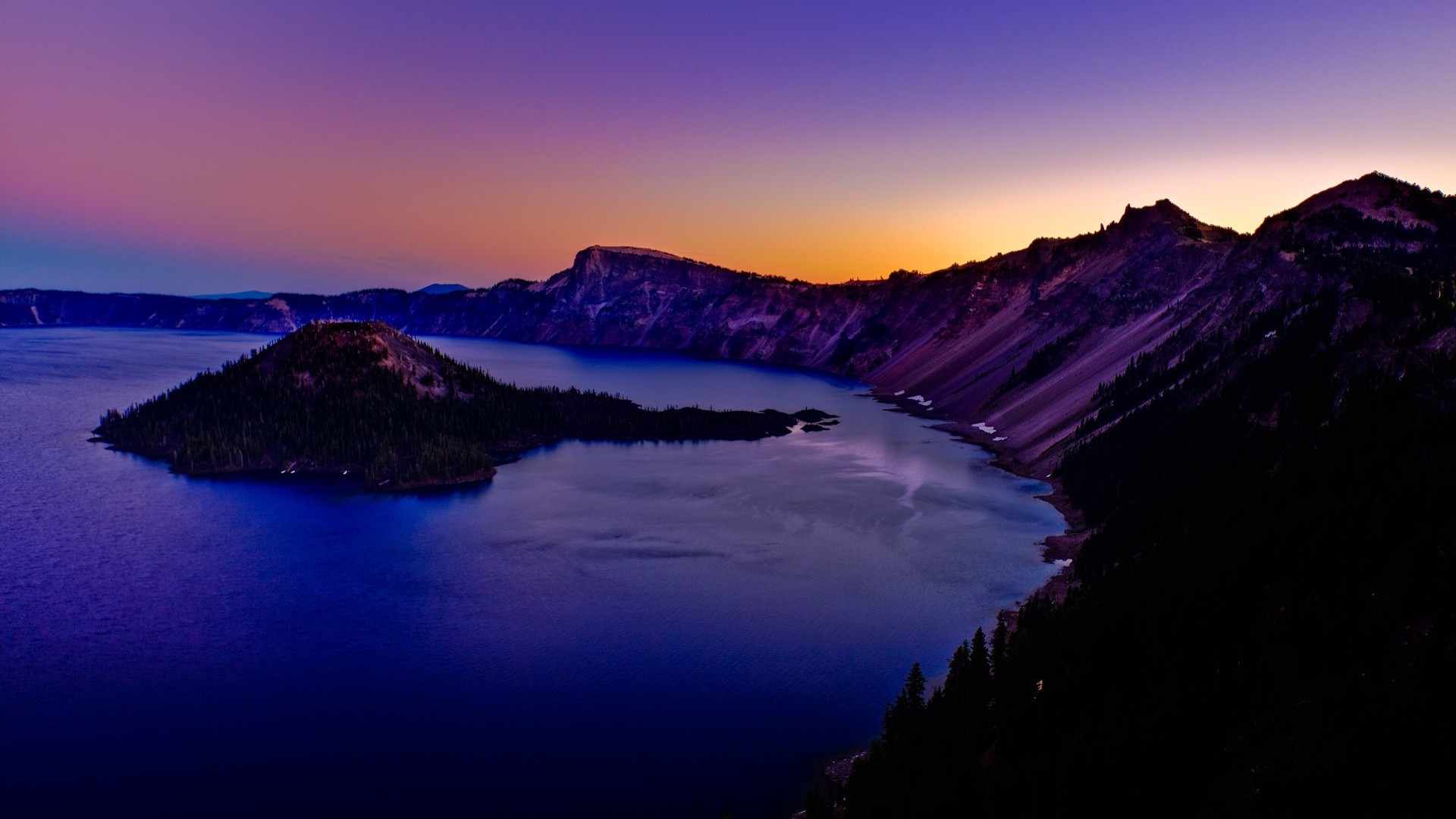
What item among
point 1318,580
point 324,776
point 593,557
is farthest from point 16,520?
point 1318,580

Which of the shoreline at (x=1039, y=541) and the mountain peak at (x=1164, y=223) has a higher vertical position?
the mountain peak at (x=1164, y=223)

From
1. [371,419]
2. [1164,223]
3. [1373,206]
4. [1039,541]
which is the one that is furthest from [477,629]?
[1164,223]

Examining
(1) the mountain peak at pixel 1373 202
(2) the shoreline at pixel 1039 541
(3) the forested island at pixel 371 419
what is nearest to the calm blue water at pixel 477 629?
(2) the shoreline at pixel 1039 541

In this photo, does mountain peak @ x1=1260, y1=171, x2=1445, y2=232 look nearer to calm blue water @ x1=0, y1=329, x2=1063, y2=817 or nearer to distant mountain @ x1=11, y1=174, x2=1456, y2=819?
distant mountain @ x1=11, y1=174, x2=1456, y2=819

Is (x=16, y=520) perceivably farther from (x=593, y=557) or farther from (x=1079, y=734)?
(x=1079, y=734)

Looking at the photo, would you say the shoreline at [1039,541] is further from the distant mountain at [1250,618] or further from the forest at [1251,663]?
the forest at [1251,663]

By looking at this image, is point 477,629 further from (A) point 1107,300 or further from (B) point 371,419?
(A) point 1107,300
